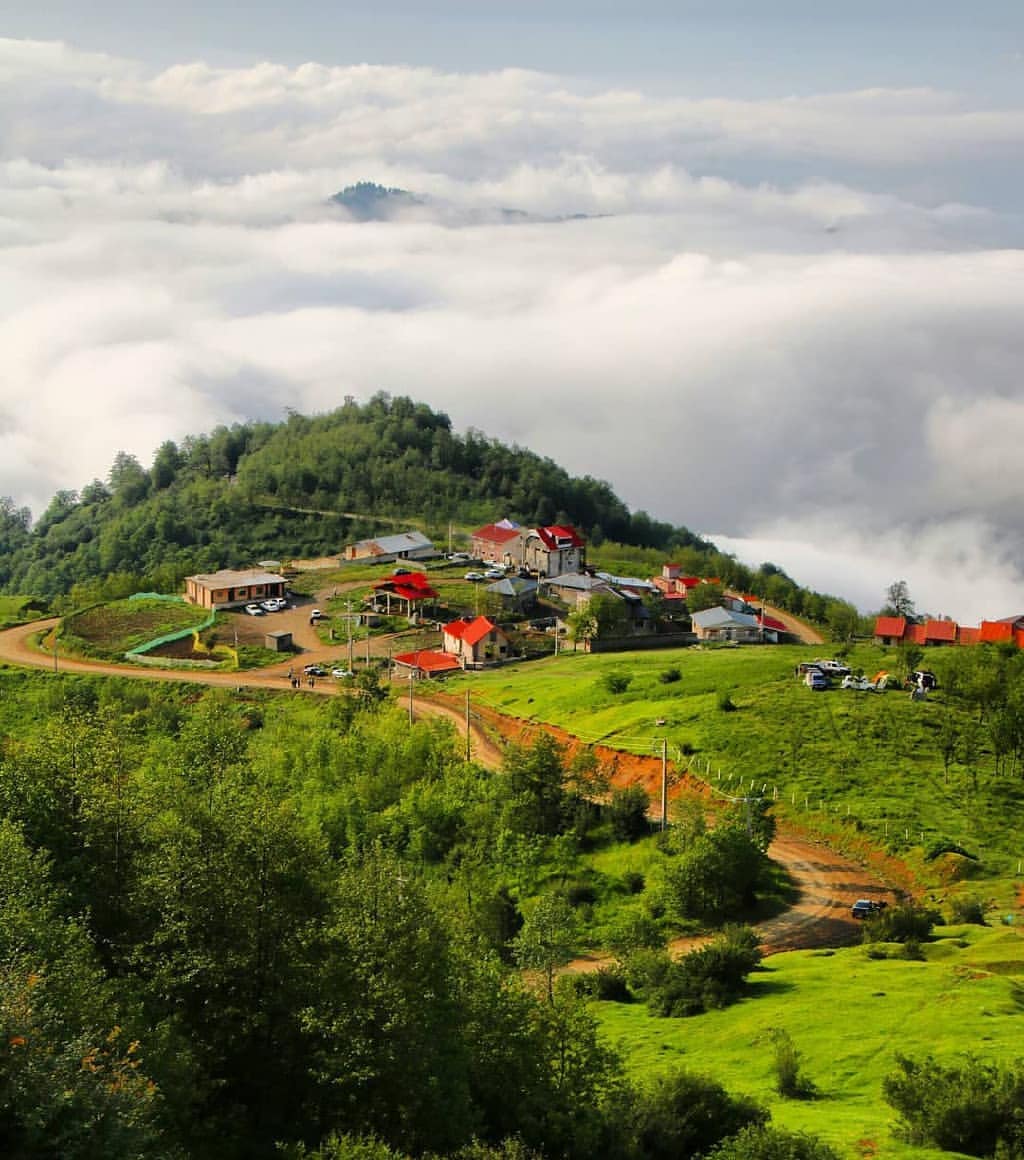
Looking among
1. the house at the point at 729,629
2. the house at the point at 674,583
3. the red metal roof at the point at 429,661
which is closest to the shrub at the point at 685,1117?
the red metal roof at the point at 429,661

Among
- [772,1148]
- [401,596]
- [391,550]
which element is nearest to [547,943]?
[772,1148]

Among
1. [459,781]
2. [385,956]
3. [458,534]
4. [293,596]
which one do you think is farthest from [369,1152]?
[458,534]

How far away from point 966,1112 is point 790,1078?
487cm

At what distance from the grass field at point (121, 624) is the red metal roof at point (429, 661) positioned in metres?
21.8

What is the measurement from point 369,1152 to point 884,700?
1905 inches

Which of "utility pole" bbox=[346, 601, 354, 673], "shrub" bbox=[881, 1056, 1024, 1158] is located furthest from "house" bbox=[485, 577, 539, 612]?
"shrub" bbox=[881, 1056, 1024, 1158]

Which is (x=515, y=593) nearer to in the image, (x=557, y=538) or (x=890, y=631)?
(x=557, y=538)

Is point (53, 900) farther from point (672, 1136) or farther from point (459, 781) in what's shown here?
point (459, 781)

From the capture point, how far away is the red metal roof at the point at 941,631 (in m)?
92.2

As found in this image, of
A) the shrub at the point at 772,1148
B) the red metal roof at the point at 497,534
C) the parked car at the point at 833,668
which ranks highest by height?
the red metal roof at the point at 497,534

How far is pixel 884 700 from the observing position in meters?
64.4

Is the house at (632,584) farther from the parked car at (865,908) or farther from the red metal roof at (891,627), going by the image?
the parked car at (865,908)

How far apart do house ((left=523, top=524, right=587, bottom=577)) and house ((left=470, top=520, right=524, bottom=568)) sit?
1.18 m

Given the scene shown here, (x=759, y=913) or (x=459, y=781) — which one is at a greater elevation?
(x=459, y=781)
